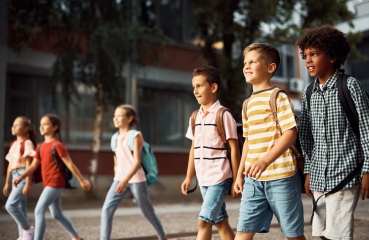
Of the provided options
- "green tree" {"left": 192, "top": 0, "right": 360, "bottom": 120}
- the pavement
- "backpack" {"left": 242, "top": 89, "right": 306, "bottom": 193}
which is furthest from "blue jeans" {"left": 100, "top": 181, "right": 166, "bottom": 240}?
"green tree" {"left": 192, "top": 0, "right": 360, "bottom": 120}

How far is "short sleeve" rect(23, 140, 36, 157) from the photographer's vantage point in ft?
21.8

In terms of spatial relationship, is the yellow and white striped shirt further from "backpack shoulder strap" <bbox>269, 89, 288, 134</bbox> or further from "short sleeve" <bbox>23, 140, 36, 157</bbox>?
"short sleeve" <bbox>23, 140, 36, 157</bbox>

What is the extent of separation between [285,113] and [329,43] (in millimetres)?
556

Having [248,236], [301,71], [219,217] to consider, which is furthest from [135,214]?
[301,71]

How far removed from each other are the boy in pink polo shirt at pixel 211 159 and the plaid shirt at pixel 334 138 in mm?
883

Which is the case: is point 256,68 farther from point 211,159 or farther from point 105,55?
point 105,55

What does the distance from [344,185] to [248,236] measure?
2.41 ft

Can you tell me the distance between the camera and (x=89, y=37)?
50.3ft

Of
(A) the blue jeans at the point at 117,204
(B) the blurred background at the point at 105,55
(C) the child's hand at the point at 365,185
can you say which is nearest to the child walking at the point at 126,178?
(A) the blue jeans at the point at 117,204

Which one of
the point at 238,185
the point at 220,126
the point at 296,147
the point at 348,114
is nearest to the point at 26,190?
the point at 220,126

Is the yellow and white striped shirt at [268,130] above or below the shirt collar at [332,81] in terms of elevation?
below

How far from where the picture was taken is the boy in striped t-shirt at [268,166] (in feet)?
12.2

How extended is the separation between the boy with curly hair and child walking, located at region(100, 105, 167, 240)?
8.58 ft

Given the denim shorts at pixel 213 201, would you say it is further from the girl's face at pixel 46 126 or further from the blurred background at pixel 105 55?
the blurred background at pixel 105 55
